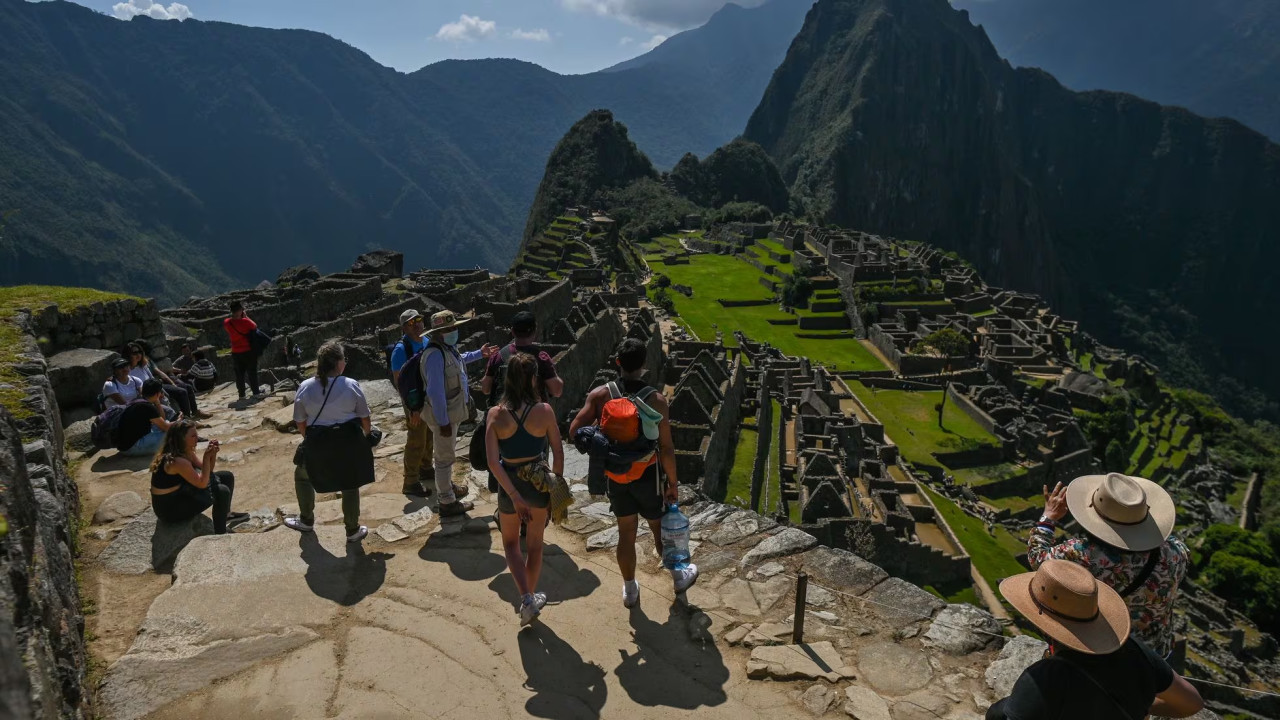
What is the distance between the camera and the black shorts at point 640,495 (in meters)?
5.29

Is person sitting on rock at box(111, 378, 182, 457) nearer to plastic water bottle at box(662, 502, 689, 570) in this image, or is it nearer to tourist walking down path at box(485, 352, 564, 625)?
tourist walking down path at box(485, 352, 564, 625)

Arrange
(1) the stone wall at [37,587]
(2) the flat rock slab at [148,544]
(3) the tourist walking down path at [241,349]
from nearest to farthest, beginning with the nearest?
(1) the stone wall at [37,587] < (2) the flat rock slab at [148,544] < (3) the tourist walking down path at [241,349]

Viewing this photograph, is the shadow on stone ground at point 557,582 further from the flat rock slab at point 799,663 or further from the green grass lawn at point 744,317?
the green grass lawn at point 744,317

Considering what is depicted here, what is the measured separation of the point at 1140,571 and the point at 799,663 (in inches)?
82.9

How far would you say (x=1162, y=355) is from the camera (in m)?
154

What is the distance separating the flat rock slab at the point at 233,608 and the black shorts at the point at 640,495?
2100 millimetres

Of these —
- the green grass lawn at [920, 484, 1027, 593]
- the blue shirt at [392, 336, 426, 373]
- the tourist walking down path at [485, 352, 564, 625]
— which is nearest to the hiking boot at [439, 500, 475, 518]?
the blue shirt at [392, 336, 426, 373]

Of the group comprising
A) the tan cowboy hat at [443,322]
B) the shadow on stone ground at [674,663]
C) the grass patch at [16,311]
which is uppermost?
the tan cowboy hat at [443,322]

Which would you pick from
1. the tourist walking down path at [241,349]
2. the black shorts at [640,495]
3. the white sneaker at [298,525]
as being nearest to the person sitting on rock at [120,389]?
the tourist walking down path at [241,349]

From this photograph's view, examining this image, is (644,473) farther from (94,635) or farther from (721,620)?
(94,635)

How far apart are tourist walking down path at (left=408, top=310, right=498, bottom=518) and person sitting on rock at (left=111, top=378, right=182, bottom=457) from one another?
131 inches

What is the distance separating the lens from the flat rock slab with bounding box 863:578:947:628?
5609mm

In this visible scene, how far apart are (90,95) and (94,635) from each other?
16758 centimetres

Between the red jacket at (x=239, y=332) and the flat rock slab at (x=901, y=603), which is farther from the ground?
the red jacket at (x=239, y=332)
